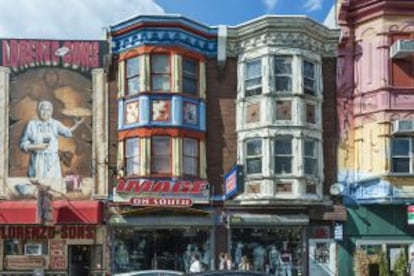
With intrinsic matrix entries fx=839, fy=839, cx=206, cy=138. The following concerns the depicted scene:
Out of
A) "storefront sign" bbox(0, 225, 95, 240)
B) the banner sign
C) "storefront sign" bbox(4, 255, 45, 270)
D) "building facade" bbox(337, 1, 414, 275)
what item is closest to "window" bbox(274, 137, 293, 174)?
"building facade" bbox(337, 1, 414, 275)

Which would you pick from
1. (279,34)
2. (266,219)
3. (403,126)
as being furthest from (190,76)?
(403,126)

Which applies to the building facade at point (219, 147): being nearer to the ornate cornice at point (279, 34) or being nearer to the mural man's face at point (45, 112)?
the ornate cornice at point (279, 34)

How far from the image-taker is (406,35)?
3219 cm

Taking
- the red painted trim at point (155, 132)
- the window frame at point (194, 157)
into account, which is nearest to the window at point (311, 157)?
the window frame at point (194, 157)

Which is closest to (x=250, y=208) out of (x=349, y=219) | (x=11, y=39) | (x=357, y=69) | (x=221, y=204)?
(x=221, y=204)

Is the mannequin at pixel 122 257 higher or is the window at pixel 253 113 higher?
the window at pixel 253 113

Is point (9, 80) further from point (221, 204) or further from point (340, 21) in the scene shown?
point (340, 21)

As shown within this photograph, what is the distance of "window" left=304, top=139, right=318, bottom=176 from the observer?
31875mm

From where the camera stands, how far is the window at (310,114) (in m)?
32.1

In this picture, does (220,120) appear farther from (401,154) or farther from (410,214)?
(410,214)

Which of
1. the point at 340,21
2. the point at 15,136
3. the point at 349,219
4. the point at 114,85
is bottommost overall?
the point at 349,219

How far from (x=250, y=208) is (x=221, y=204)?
111 centimetres

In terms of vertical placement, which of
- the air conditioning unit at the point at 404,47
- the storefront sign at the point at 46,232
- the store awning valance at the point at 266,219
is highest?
the air conditioning unit at the point at 404,47

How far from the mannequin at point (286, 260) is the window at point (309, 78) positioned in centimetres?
593
